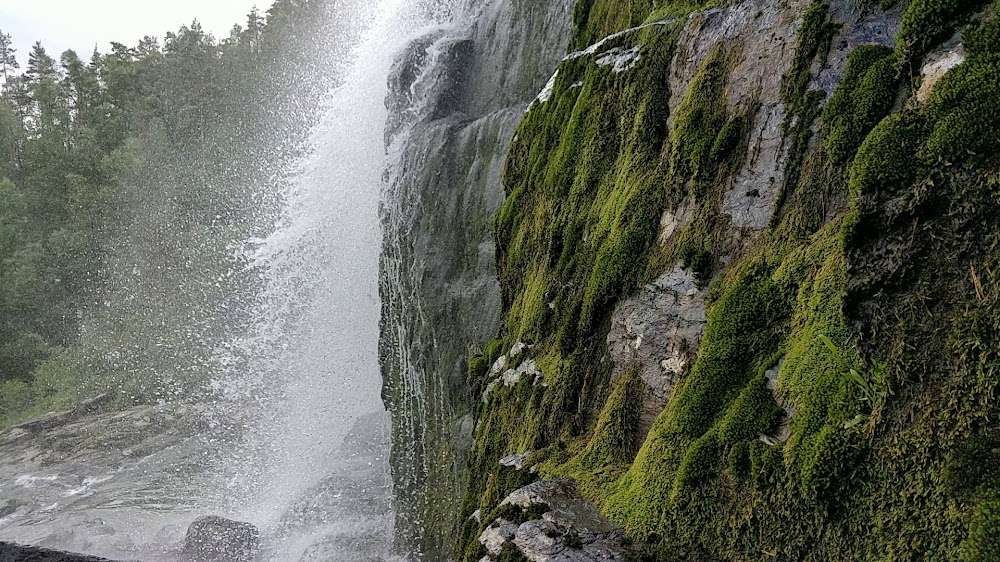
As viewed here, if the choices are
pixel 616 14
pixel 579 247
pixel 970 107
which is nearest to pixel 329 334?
pixel 616 14

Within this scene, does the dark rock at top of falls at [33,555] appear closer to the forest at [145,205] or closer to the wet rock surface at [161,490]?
the wet rock surface at [161,490]

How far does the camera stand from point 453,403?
1214cm

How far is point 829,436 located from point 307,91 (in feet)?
121

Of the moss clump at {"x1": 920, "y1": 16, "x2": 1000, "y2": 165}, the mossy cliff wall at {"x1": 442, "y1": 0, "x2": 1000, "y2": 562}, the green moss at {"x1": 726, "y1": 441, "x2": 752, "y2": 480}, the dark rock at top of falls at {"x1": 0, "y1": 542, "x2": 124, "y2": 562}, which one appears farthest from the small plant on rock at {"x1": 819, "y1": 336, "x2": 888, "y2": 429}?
the dark rock at top of falls at {"x1": 0, "y1": 542, "x2": 124, "y2": 562}

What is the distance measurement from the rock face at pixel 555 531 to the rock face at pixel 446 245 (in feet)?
19.0

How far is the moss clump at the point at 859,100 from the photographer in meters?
3.95

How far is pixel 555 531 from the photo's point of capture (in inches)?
183

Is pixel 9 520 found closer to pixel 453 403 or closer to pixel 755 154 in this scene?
pixel 453 403

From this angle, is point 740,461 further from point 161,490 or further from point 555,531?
point 161,490

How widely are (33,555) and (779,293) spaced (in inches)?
238

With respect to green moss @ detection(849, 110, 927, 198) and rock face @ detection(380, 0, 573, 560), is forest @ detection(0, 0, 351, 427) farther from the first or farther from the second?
green moss @ detection(849, 110, 927, 198)

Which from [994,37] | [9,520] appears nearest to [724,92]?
[994,37]

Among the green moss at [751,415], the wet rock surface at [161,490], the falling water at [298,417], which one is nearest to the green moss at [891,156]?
the green moss at [751,415]

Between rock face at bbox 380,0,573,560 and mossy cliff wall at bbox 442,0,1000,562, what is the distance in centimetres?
407
